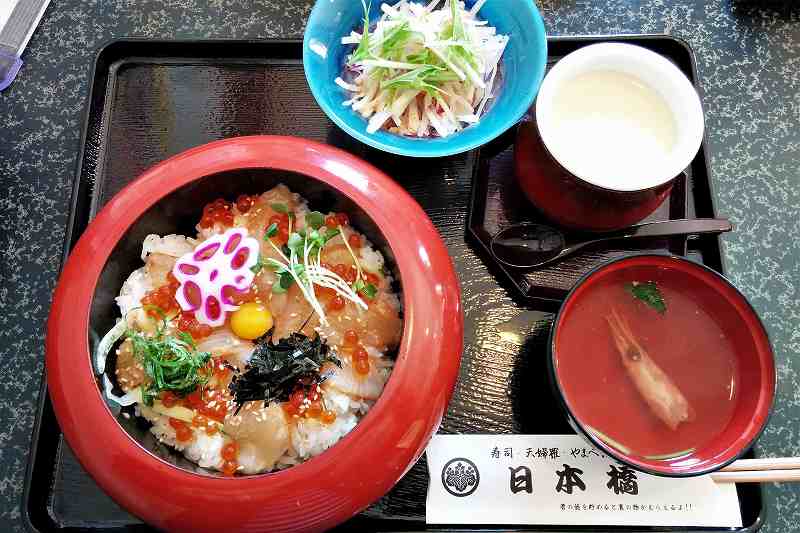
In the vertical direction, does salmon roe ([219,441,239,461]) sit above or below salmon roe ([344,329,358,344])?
below

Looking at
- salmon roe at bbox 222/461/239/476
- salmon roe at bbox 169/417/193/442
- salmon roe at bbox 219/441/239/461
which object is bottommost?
salmon roe at bbox 222/461/239/476

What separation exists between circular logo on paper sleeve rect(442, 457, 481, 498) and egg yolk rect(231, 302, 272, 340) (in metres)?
0.47

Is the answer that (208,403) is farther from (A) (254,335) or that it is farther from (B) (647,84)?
(B) (647,84)

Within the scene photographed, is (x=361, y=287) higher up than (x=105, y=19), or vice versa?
(x=105, y=19)

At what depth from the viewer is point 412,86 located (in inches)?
57.7

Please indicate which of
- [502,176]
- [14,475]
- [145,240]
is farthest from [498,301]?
[14,475]

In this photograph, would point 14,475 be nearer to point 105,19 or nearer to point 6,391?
point 6,391

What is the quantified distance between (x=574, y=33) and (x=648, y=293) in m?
0.79

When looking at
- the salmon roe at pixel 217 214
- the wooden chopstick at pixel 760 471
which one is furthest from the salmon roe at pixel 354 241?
the wooden chopstick at pixel 760 471

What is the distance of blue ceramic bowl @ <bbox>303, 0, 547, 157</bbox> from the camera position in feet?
4.56

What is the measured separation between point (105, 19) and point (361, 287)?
3.84 ft

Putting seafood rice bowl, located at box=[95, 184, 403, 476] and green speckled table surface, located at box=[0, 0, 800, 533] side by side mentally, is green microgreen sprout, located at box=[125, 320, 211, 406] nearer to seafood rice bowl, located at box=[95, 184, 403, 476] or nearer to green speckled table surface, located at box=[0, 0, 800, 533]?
seafood rice bowl, located at box=[95, 184, 403, 476]

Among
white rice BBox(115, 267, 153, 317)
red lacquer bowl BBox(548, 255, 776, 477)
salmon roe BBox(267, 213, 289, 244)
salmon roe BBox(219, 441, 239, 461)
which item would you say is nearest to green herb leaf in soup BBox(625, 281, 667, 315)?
red lacquer bowl BBox(548, 255, 776, 477)

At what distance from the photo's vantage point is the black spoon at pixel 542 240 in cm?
140
